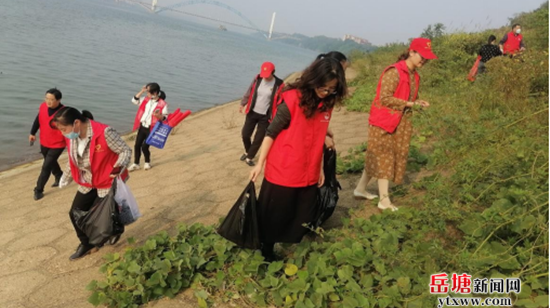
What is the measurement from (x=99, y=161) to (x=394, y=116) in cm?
261

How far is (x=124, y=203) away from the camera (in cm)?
344

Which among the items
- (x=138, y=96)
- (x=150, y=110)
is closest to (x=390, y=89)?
(x=150, y=110)

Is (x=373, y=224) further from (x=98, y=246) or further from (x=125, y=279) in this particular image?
(x=98, y=246)

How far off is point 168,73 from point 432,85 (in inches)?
640

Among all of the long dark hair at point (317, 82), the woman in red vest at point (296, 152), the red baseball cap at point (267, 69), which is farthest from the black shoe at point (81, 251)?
the red baseball cap at point (267, 69)

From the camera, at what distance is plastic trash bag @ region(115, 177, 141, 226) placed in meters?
3.41

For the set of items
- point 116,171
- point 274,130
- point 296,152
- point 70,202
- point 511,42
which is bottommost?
point 70,202

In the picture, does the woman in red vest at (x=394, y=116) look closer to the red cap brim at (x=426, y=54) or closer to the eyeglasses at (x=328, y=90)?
the red cap brim at (x=426, y=54)

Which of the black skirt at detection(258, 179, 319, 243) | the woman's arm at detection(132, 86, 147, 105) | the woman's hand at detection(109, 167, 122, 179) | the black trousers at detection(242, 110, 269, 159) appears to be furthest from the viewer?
the woman's arm at detection(132, 86, 147, 105)

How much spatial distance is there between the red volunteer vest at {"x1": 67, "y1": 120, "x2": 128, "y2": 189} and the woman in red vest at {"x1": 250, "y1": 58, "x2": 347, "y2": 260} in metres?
1.49

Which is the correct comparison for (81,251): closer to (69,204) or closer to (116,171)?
(116,171)

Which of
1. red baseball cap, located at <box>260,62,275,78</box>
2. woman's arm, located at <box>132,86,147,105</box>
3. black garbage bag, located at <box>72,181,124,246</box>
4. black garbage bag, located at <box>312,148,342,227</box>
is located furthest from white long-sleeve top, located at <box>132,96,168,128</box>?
black garbage bag, located at <box>312,148,342,227</box>

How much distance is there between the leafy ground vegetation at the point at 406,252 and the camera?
240 cm

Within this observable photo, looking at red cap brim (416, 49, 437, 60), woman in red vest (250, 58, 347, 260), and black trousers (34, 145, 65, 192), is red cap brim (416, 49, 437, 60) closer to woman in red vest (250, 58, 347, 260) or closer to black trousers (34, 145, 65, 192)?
woman in red vest (250, 58, 347, 260)
